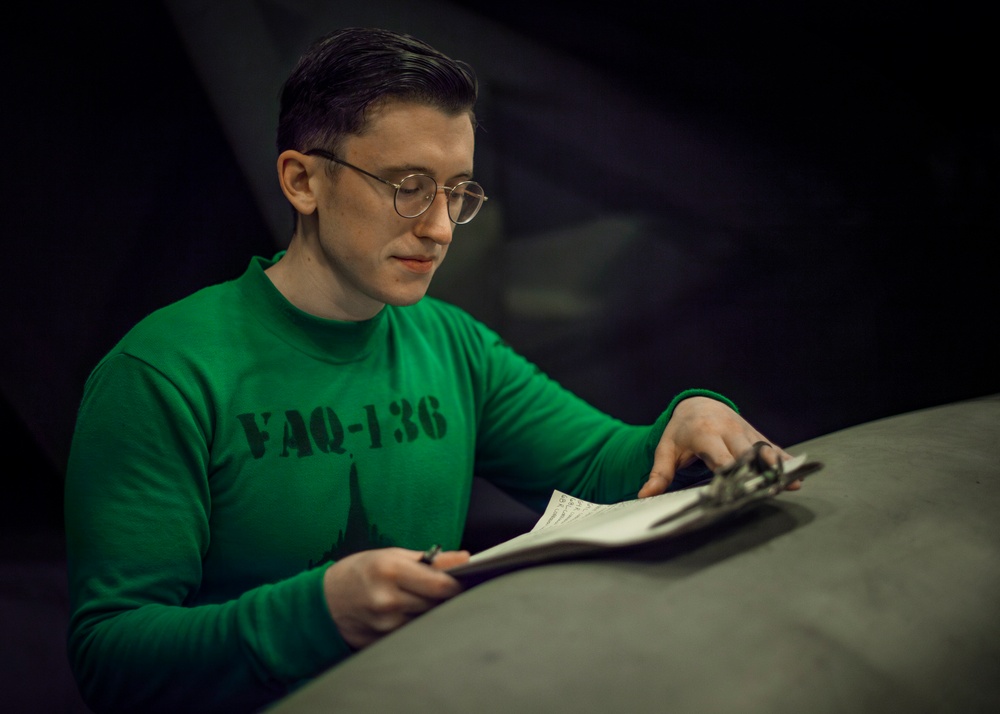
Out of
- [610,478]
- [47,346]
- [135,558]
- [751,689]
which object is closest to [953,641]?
[751,689]

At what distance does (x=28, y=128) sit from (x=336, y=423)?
60 cm

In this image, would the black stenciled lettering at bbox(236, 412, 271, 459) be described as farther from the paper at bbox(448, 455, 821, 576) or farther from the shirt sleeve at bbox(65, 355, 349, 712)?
the paper at bbox(448, 455, 821, 576)

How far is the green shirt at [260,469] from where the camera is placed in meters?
0.62

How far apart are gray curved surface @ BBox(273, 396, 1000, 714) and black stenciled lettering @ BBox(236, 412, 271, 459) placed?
0.36 metres

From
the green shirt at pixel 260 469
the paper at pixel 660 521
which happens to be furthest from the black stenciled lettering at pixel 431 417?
the paper at pixel 660 521

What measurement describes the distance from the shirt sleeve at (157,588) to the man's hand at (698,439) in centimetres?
36

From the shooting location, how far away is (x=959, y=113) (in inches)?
52.9

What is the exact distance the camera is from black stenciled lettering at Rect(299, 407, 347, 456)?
0.84 meters

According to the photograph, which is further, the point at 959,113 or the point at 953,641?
the point at 959,113

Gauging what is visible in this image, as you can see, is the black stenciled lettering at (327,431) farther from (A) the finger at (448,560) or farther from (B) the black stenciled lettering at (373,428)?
(A) the finger at (448,560)

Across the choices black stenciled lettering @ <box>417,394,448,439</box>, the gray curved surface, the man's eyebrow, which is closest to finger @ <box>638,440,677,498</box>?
the gray curved surface

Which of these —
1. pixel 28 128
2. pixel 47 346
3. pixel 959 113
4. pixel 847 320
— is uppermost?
pixel 28 128

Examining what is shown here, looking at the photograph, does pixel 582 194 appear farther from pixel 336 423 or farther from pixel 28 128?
pixel 28 128

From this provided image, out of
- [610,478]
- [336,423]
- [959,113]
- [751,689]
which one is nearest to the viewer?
[751,689]
